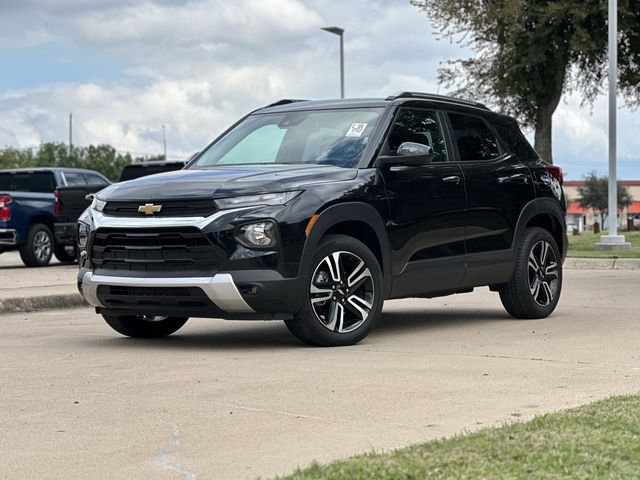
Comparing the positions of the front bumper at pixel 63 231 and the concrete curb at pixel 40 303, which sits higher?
the front bumper at pixel 63 231

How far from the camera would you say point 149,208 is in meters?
8.93

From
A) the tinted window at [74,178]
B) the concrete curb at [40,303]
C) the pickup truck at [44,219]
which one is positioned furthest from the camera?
the tinted window at [74,178]

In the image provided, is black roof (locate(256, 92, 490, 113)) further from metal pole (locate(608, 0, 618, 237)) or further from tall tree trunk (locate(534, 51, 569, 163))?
tall tree trunk (locate(534, 51, 569, 163))

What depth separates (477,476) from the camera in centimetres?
450

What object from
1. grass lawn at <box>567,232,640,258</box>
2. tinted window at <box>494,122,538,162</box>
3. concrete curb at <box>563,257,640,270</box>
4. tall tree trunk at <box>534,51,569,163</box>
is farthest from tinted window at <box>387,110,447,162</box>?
tall tree trunk at <box>534,51,569,163</box>

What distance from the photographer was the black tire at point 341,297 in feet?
29.3

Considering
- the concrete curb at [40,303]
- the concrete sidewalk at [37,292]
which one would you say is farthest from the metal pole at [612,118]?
the concrete curb at [40,303]

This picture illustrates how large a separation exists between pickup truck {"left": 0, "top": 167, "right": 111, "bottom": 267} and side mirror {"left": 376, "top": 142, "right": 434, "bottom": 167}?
1313 centimetres

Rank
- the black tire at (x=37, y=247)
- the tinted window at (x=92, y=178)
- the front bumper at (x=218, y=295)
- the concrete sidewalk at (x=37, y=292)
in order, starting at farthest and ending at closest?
1. the tinted window at (x=92, y=178)
2. the black tire at (x=37, y=247)
3. the concrete sidewalk at (x=37, y=292)
4. the front bumper at (x=218, y=295)

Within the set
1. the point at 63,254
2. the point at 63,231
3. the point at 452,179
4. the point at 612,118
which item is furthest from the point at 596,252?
the point at 452,179

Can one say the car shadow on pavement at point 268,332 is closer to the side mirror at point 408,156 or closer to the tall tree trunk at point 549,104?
the side mirror at point 408,156

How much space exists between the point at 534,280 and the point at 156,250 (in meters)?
3.89

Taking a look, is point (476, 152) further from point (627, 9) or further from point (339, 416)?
point (627, 9)

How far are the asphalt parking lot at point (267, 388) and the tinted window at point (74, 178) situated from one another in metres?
13.7
